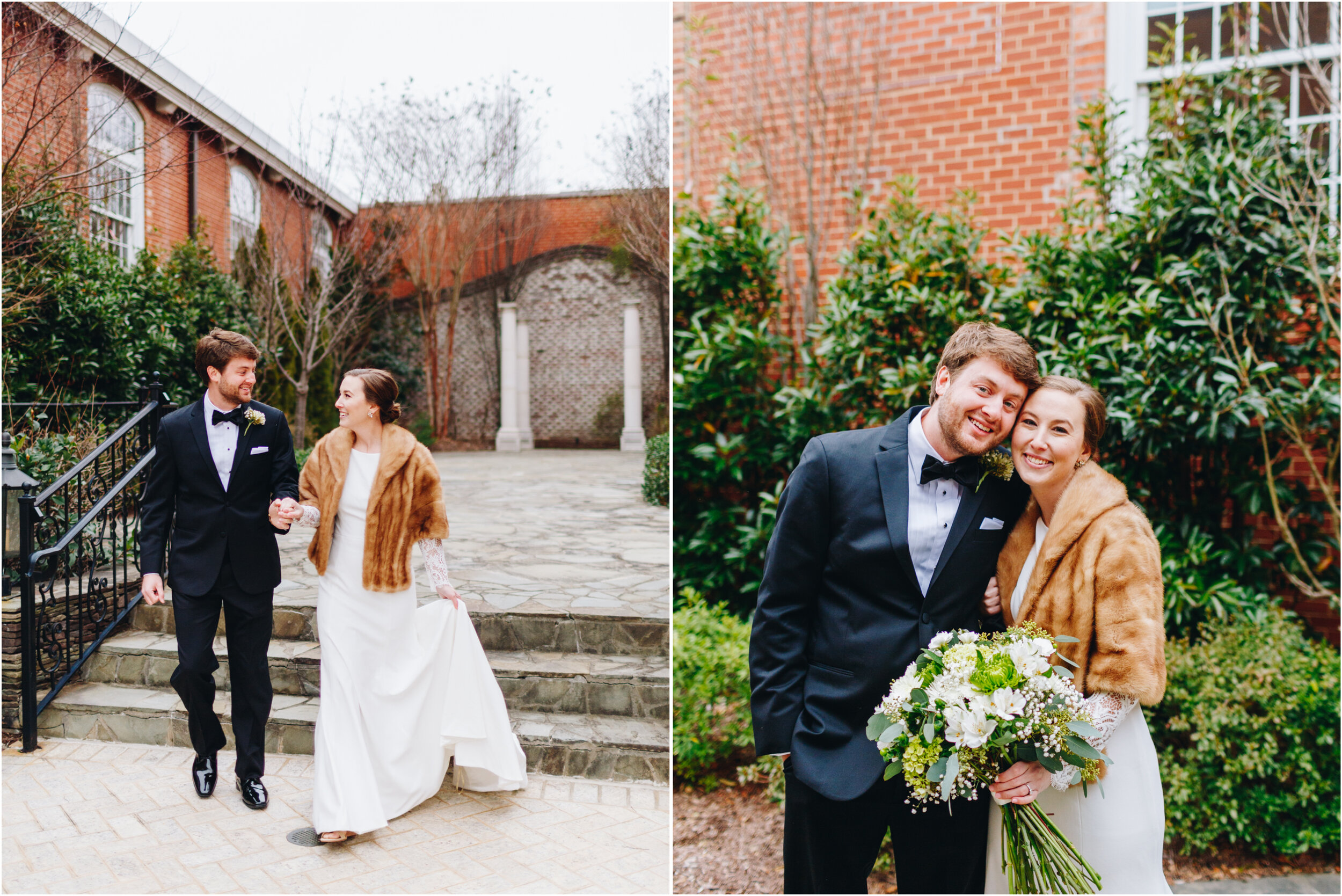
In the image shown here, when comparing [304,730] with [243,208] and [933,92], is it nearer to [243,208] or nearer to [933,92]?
[933,92]

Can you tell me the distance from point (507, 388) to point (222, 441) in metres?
13.1

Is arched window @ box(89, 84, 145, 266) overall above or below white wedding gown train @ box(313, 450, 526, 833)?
above

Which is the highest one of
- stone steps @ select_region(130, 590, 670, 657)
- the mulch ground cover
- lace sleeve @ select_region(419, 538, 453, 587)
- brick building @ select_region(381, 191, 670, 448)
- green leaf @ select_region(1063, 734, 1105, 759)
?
brick building @ select_region(381, 191, 670, 448)

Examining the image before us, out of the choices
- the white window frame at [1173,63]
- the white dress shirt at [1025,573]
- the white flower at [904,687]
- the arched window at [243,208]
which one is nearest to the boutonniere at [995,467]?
the white dress shirt at [1025,573]

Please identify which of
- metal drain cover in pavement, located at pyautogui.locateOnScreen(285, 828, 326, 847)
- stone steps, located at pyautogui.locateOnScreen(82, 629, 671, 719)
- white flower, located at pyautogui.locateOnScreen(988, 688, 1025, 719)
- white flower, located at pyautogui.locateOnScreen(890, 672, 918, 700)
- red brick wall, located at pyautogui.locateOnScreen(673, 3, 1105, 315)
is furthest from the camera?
red brick wall, located at pyautogui.locateOnScreen(673, 3, 1105, 315)

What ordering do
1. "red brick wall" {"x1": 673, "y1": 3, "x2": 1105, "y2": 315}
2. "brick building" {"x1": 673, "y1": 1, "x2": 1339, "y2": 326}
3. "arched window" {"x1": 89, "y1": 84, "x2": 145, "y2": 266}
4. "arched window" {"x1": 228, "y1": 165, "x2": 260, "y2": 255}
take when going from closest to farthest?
"brick building" {"x1": 673, "y1": 1, "x2": 1339, "y2": 326} → "red brick wall" {"x1": 673, "y1": 3, "x2": 1105, "y2": 315} → "arched window" {"x1": 89, "y1": 84, "x2": 145, "y2": 266} → "arched window" {"x1": 228, "y1": 165, "x2": 260, "y2": 255}

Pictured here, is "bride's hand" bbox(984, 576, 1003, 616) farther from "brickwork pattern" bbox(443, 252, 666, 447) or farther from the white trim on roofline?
"brickwork pattern" bbox(443, 252, 666, 447)

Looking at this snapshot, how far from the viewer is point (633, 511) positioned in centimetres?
906

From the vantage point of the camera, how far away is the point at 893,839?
7.76 feet

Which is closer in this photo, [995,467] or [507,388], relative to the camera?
[995,467]

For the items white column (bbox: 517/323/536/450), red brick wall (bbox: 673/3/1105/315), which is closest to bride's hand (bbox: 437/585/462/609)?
red brick wall (bbox: 673/3/1105/315)

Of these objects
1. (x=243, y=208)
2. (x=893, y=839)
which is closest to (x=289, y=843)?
(x=893, y=839)

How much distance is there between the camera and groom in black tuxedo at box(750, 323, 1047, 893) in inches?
88.4

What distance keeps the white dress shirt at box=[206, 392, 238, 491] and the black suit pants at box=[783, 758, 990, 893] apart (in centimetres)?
251
